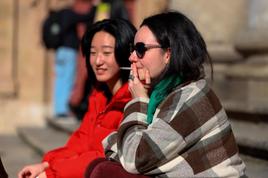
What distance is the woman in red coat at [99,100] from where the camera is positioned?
343cm

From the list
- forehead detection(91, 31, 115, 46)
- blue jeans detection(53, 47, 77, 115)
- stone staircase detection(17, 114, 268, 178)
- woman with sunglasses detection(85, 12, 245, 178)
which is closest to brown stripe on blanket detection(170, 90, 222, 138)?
woman with sunglasses detection(85, 12, 245, 178)

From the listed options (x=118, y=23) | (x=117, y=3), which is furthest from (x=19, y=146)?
(x=118, y=23)

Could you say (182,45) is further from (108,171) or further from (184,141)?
(108,171)

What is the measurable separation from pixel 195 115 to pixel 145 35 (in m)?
0.42

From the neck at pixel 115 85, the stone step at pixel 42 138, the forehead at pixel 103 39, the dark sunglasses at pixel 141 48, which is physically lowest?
the stone step at pixel 42 138

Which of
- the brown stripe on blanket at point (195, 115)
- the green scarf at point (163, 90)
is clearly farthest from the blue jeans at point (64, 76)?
the brown stripe on blanket at point (195, 115)

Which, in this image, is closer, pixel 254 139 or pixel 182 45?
pixel 182 45

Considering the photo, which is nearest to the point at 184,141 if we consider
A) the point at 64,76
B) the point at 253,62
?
the point at 253,62

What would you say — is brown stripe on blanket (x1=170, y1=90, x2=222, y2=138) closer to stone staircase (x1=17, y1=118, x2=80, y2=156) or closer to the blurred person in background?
stone staircase (x1=17, y1=118, x2=80, y2=156)

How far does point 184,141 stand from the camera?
2746 millimetres

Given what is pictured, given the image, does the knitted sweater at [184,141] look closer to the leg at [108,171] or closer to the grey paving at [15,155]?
the leg at [108,171]

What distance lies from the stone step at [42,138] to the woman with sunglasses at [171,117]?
356 centimetres

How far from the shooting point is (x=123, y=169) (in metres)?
2.82

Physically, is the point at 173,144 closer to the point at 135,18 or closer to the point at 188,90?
the point at 188,90
